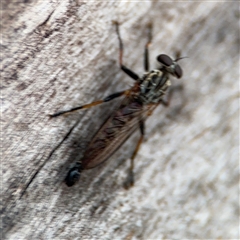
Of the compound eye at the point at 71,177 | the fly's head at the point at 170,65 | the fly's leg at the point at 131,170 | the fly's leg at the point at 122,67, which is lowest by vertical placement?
the compound eye at the point at 71,177

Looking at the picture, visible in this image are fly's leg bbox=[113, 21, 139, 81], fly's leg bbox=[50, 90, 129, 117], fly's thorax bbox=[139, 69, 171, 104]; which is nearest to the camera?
fly's leg bbox=[50, 90, 129, 117]

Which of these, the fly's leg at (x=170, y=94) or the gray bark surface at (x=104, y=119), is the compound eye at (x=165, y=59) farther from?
the fly's leg at (x=170, y=94)

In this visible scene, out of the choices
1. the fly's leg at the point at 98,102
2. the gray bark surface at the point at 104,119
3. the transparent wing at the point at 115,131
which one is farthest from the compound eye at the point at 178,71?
the fly's leg at the point at 98,102

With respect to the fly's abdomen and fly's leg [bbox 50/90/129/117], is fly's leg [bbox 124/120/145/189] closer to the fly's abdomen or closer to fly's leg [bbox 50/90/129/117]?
the fly's abdomen

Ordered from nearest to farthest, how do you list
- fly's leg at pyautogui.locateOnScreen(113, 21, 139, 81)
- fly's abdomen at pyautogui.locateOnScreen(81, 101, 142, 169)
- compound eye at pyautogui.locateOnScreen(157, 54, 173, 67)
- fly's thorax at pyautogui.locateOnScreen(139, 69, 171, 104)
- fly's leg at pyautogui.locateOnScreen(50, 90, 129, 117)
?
fly's leg at pyautogui.locateOnScreen(50, 90, 129, 117) < fly's abdomen at pyautogui.locateOnScreen(81, 101, 142, 169) < fly's leg at pyautogui.locateOnScreen(113, 21, 139, 81) < compound eye at pyautogui.locateOnScreen(157, 54, 173, 67) < fly's thorax at pyautogui.locateOnScreen(139, 69, 171, 104)

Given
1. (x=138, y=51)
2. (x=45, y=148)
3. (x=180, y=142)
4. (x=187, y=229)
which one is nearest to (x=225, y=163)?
(x=180, y=142)

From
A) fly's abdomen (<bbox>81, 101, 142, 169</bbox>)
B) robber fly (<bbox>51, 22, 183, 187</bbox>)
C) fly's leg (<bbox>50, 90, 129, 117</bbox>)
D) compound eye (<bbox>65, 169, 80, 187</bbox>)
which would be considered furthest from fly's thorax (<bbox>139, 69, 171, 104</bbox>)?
compound eye (<bbox>65, 169, 80, 187</bbox>)
